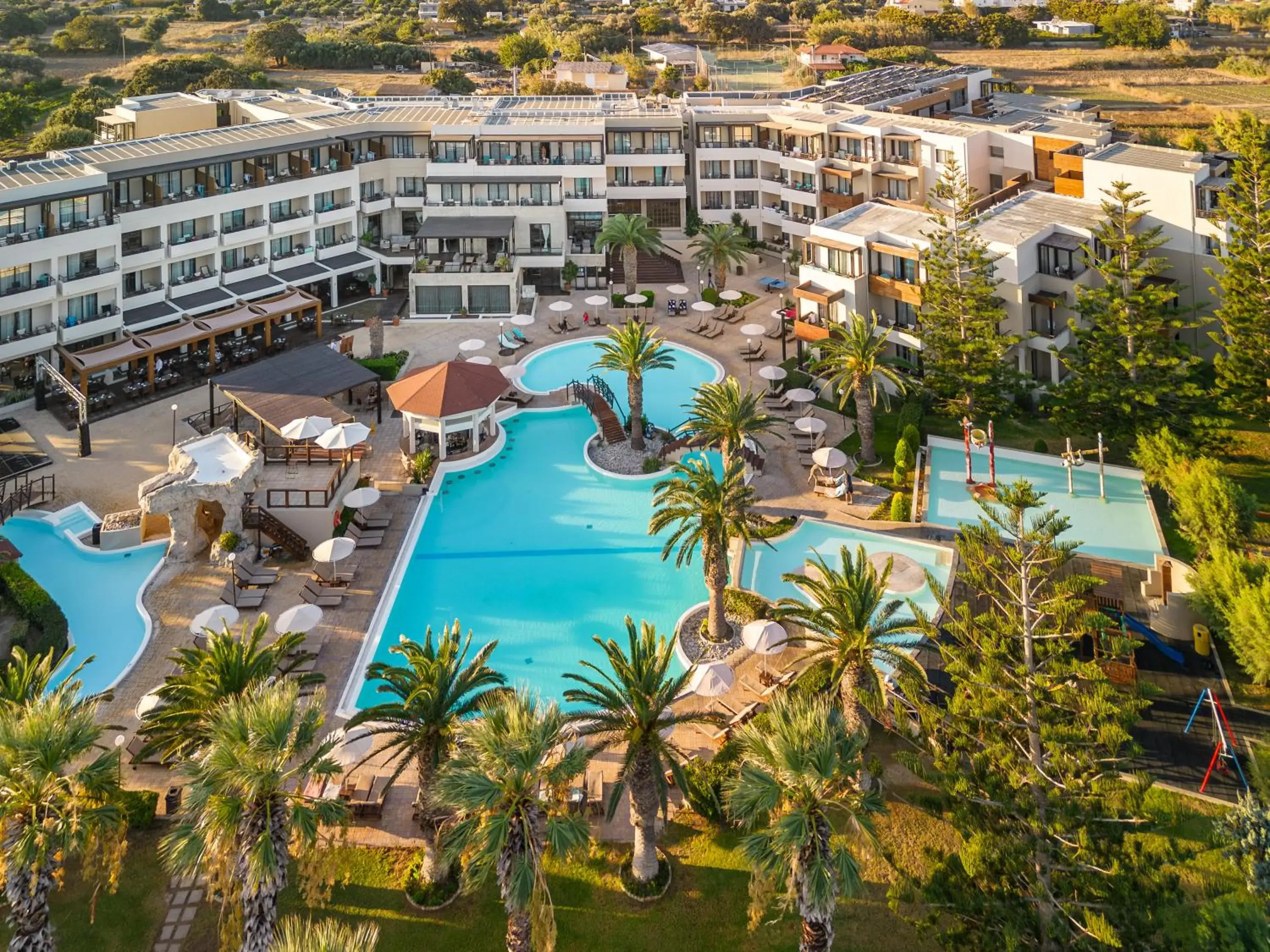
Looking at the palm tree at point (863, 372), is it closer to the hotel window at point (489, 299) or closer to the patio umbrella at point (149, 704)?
the hotel window at point (489, 299)

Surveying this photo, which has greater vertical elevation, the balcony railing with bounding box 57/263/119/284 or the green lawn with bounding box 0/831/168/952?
the balcony railing with bounding box 57/263/119/284

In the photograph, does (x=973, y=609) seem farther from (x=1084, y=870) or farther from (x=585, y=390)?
(x=585, y=390)

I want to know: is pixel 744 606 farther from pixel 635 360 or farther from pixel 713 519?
pixel 635 360

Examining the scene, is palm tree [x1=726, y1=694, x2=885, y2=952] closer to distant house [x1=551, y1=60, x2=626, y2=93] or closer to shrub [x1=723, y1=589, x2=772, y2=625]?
shrub [x1=723, y1=589, x2=772, y2=625]

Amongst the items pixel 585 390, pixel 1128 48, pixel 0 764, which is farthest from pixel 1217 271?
pixel 1128 48

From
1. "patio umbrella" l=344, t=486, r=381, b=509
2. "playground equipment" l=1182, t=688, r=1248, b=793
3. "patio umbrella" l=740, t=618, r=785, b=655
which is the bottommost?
"playground equipment" l=1182, t=688, r=1248, b=793

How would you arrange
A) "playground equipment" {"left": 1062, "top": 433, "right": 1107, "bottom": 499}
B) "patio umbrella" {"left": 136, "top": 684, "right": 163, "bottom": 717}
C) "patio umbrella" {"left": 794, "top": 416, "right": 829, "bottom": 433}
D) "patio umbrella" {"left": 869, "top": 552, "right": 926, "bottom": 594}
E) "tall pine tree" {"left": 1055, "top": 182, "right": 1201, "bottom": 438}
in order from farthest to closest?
"patio umbrella" {"left": 794, "top": 416, "right": 829, "bottom": 433} < "tall pine tree" {"left": 1055, "top": 182, "right": 1201, "bottom": 438} < "playground equipment" {"left": 1062, "top": 433, "right": 1107, "bottom": 499} < "patio umbrella" {"left": 869, "top": 552, "right": 926, "bottom": 594} < "patio umbrella" {"left": 136, "top": 684, "right": 163, "bottom": 717}

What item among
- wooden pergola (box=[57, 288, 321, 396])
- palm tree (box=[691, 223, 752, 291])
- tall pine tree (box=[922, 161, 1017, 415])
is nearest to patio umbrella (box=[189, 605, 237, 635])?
wooden pergola (box=[57, 288, 321, 396])
